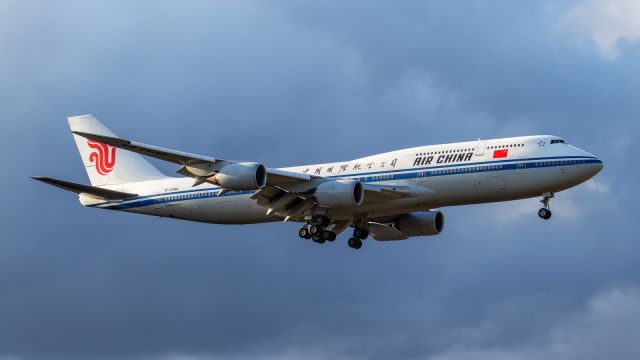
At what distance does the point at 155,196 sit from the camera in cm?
7831

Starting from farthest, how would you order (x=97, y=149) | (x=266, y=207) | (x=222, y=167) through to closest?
(x=97, y=149), (x=266, y=207), (x=222, y=167)

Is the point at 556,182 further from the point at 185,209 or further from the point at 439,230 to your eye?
the point at 185,209

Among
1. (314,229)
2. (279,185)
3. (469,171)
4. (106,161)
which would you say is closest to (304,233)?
(314,229)

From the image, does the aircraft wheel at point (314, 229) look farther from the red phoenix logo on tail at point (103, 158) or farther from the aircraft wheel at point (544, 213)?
the red phoenix logo on tail at point (103, 158)

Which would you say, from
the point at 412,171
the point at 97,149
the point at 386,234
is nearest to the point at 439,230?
the point at 386,234

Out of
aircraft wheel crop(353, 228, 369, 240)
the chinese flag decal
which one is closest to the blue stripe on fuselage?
the chinese flag decal

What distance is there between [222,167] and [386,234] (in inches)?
611

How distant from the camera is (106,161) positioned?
273 ft

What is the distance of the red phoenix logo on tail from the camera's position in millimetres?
82875

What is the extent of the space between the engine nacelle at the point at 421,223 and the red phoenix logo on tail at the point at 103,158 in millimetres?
19949

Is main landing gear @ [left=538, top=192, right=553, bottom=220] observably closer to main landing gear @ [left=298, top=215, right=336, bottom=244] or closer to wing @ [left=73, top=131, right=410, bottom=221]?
wing @ [left=73, top=131, right=410, bottom=221]

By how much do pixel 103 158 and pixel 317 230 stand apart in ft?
62.6

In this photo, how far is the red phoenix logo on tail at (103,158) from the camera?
82875mm

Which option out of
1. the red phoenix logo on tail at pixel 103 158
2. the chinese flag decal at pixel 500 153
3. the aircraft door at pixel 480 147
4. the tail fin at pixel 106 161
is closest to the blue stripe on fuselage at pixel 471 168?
the chinese flag decal at pixel 500 153
